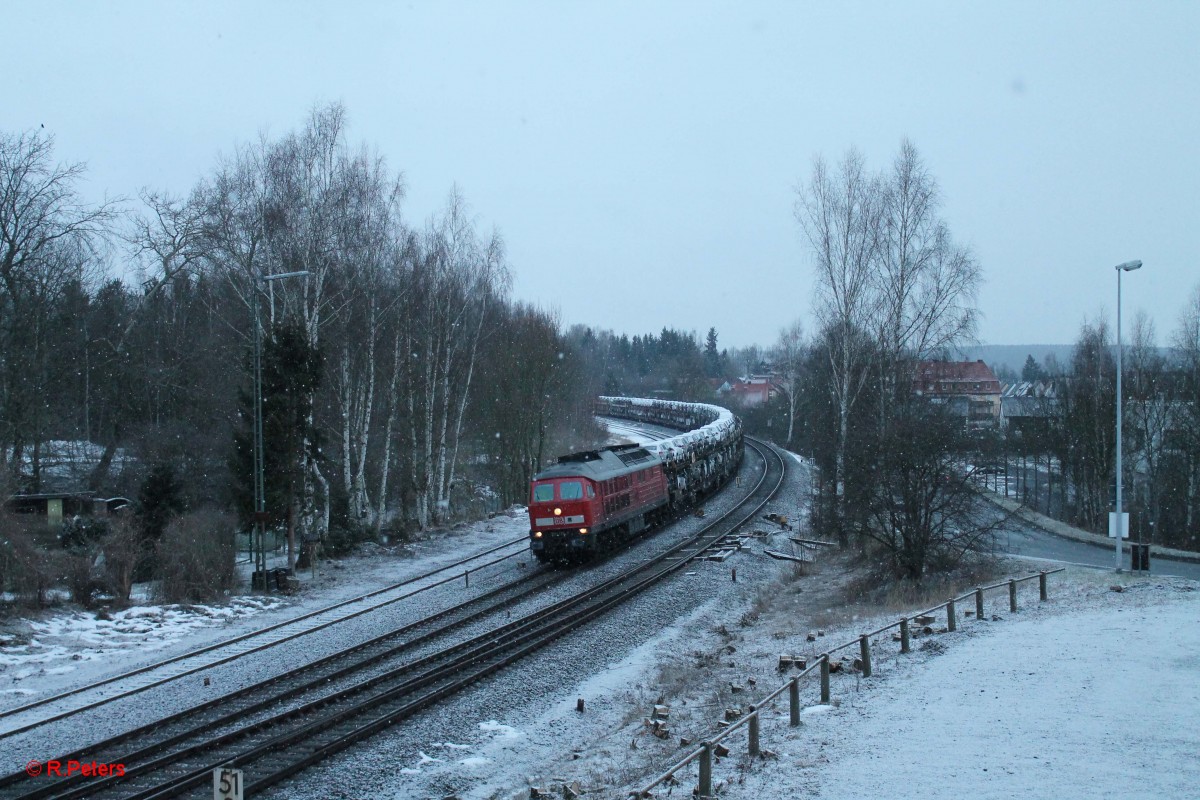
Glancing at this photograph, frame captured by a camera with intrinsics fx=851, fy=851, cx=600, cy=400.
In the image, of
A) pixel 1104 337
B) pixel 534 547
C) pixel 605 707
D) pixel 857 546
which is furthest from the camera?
pixel 1104 337

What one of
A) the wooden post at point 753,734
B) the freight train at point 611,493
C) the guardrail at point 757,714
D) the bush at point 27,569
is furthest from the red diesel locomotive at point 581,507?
the wooden post at point 753,734

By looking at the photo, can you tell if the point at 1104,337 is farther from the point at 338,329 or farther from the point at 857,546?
the point at 338,329

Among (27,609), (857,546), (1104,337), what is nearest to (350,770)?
(27,609)

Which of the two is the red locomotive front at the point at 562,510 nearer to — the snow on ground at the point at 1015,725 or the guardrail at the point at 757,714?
the guardrail at the point at 757,714

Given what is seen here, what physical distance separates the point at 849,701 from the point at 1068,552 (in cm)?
1703

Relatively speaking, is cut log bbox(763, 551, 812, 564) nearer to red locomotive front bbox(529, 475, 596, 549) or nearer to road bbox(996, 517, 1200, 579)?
road bbox(996, 517, 1200, 579)

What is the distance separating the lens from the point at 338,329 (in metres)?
26.8

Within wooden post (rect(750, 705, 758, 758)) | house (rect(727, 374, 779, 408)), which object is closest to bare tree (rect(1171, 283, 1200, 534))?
wooden post (rect(750, 705, 758, 758))

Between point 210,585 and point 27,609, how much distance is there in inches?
140

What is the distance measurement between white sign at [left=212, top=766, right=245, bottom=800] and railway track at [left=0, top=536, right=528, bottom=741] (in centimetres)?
645


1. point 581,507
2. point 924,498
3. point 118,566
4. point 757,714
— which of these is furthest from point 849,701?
point 118,566

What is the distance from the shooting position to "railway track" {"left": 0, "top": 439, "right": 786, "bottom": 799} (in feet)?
29.9

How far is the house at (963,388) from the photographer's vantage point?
28500mm

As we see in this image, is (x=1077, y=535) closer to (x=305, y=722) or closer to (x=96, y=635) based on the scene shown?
(x=305, y=722)
